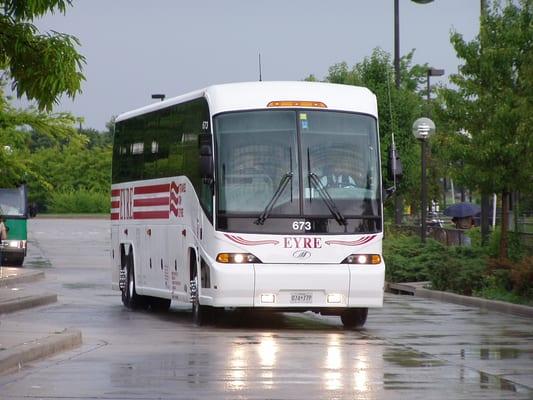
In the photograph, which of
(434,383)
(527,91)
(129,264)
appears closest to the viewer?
(434,383)

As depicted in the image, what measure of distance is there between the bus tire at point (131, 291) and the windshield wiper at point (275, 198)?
6.13 meters

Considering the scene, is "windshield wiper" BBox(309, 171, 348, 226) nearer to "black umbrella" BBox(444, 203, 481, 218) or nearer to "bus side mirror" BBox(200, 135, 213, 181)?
"bus side mirror" BBox(200, 135, 213, 181)

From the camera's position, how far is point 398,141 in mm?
55094

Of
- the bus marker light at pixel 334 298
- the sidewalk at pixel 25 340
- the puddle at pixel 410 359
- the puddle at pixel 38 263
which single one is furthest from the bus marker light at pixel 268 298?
the puddle at pixel 38 263

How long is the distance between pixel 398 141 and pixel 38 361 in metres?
39.5

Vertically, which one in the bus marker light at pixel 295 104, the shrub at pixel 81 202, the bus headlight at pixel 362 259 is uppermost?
the shrub at pixel 81 202

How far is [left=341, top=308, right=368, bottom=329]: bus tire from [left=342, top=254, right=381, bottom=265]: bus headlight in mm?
912

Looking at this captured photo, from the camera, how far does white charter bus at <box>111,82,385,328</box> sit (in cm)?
2155

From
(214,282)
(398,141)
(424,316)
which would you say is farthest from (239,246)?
(398,141)

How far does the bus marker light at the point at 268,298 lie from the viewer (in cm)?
2139

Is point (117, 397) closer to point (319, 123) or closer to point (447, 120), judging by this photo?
point (319, 123)

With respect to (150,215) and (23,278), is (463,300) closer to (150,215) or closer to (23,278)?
(150,215)

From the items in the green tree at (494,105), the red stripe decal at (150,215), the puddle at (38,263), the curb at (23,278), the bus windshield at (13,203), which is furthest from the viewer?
the bus windshield at (13,203)

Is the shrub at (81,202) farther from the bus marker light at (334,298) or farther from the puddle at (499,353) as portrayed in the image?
the puddle at (499,353)
